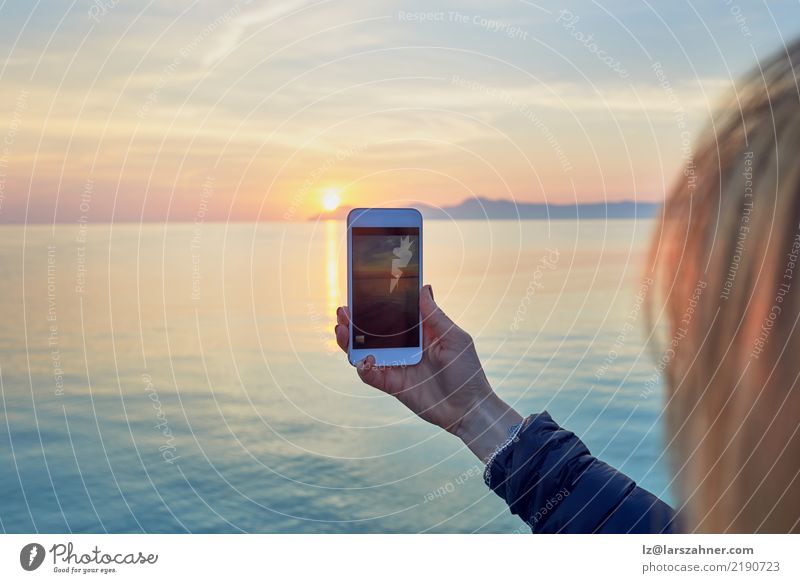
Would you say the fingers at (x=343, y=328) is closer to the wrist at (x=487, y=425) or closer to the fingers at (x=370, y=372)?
the fingers at (x=370, y=372)

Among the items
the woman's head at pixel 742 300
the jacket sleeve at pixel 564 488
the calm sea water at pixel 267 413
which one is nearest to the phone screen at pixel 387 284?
the jacket sleeve at pixel 564 488

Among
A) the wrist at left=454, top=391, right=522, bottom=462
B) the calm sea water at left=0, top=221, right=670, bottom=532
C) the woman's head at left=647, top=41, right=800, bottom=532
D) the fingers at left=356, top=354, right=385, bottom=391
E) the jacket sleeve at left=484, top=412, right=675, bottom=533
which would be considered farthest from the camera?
the calm sea water at left=0, top=221, right=670, bottom=532

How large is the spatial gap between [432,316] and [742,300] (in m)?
1.61

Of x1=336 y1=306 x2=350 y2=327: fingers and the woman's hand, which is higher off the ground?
x1=336 y1=306 x2=350 y2=327: fingers

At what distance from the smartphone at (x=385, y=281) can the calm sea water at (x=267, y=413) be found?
421 centimetres

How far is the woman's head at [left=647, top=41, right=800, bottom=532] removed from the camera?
849 millimetres

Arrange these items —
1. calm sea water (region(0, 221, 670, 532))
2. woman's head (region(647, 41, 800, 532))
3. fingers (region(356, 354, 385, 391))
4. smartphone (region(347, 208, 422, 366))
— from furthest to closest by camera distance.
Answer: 1. calm sea water (region(0, 221, 670, 532))
2. smartphone (region(347, 208, 422, 366))
3. fingers (region(356, 354, 385, 391))
4. woman's head (region(647, 41, 800, 532))

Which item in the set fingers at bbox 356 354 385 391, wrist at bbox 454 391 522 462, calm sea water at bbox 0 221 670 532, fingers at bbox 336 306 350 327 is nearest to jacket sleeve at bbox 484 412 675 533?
wrist at bbox 454 391 522 462

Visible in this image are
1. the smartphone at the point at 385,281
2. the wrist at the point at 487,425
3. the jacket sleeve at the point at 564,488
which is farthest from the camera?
the smartphone at the point at 385,281

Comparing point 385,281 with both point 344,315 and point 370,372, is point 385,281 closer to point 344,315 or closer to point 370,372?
point 344,315

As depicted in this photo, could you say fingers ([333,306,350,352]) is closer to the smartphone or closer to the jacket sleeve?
the smartphone

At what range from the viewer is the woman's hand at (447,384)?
195 centimetres

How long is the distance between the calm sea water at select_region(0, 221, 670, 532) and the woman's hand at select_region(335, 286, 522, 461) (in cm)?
426
